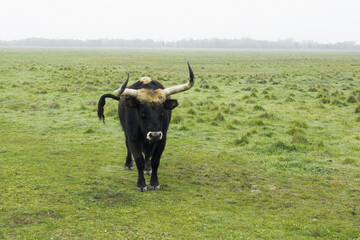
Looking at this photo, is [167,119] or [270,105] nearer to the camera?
[167,119]

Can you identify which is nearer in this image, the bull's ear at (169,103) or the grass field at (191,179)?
the grass field at (191,179)

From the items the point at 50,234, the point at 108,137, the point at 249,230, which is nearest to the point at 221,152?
the point at 108,137

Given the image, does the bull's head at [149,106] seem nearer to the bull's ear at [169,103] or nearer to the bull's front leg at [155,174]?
the bull's ear at [169,103]

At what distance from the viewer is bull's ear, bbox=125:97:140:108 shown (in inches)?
287

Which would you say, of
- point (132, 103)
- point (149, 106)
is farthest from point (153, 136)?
point (132, 103)

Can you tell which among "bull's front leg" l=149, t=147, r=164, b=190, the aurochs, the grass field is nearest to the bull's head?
the aurochs

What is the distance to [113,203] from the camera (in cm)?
697

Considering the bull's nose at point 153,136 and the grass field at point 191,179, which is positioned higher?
the bull's nose at point 153,136

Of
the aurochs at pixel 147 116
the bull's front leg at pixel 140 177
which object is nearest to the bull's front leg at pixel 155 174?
the aurochs at pixel 147 116

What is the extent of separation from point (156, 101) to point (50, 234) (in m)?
3.18

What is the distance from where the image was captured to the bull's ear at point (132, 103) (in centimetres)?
730

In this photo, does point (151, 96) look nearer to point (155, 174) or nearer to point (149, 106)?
point (149, 106)

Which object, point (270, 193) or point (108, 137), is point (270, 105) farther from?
point (270, 193)

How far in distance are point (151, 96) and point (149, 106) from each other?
0.27 meters
